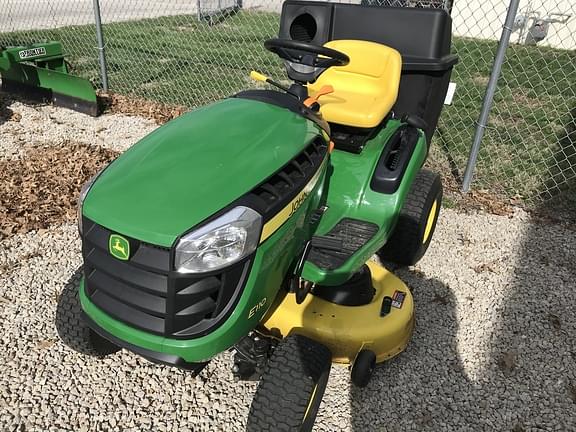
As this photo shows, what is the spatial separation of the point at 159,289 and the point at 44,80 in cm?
429

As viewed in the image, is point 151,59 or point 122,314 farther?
point 151,59

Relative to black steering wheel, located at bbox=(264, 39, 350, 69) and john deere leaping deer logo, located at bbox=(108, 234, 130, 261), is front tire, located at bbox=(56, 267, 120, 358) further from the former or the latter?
black steering wheel, located at bbox=(264, 39, 350, 69)

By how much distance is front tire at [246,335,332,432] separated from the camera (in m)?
1.60

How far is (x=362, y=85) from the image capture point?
2635mm

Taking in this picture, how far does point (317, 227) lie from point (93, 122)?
10.8ft

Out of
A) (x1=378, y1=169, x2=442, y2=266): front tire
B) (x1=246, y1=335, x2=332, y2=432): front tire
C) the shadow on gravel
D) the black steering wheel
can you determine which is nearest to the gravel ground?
the shadow on gravel

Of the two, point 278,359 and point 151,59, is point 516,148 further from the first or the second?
point 151,59

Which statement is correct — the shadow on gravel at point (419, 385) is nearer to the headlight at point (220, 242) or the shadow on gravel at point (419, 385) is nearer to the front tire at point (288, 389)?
the front tire at point (288, 389)

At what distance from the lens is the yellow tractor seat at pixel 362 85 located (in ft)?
7.71

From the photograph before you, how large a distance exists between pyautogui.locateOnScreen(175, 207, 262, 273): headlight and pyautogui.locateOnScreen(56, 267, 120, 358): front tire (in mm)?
798

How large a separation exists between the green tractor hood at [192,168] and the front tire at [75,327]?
0.62 m

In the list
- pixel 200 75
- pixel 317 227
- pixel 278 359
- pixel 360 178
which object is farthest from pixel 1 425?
pixel 200 75

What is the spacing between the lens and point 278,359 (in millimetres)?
1672

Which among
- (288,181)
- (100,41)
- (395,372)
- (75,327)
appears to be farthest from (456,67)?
(75,327)
